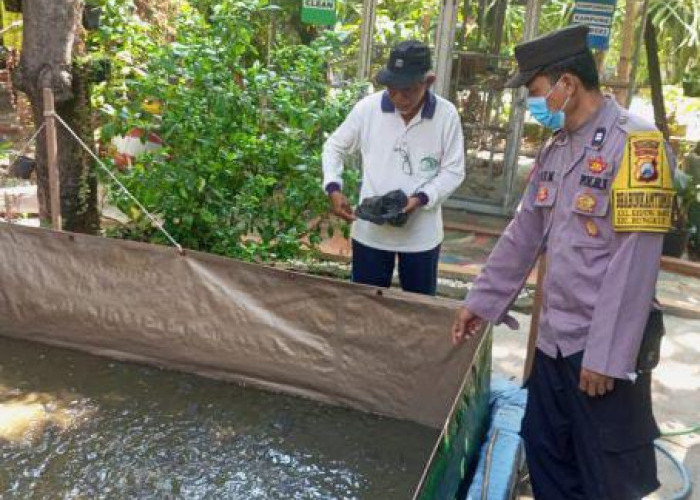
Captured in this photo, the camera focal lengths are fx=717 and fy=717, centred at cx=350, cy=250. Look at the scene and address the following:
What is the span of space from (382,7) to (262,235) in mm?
3997

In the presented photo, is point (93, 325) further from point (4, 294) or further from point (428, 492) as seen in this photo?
point (428, 492)

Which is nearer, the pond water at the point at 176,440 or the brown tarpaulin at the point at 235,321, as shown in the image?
the pond water at the point at 176,440

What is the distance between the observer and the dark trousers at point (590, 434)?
2018 millimetres

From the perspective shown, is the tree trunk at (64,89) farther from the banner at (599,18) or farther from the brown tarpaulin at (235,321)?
the banner at (599,18)

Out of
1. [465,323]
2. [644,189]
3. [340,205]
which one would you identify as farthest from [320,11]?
[644,189]

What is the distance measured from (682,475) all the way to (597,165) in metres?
1.69

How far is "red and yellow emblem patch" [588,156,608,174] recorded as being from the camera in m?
1.95

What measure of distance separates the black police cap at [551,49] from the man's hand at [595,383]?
83 cm

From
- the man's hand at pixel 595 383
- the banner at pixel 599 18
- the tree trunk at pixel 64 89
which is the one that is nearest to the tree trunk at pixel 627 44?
the banner at pixel 599 18

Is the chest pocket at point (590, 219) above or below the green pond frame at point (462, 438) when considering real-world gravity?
above

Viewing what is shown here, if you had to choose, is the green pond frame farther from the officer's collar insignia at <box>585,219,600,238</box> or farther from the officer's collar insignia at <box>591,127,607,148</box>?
the officer's collar insignia at <box>591,127,607,148</box>

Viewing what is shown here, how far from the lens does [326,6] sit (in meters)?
5.93

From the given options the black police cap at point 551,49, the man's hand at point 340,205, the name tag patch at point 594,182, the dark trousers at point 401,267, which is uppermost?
the black police cap at point 551,49

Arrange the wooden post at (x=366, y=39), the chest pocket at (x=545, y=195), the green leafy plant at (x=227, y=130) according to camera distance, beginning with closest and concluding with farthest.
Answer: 1. the chest pocket at (x=545, y=195)
2. the green leafy plant at (x=227, y=130)
3. the wooden post at (x=366, y=39)
